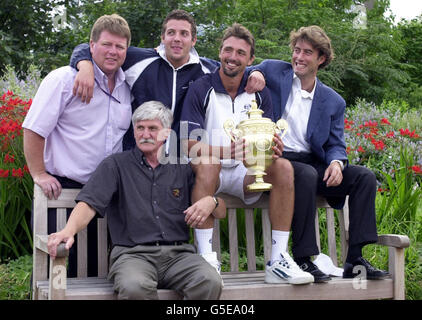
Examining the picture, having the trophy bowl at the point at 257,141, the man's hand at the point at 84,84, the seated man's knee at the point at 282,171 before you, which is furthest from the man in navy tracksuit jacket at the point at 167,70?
the seated man's knee at the point at 282,171

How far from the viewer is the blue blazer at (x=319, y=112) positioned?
165 inches

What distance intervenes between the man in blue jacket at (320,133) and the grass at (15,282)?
216cm

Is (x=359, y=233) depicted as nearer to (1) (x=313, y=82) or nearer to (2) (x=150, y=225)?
(1) (x=313, y=82)

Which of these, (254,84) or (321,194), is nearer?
(254,84)

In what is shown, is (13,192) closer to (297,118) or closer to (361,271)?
(297,118)

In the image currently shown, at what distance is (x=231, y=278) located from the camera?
12.8ft

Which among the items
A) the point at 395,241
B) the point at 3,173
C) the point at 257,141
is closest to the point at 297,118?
the point at 257,141

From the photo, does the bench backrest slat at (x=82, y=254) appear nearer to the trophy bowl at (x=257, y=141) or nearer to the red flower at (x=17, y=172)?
the red flower at (x=17, y=172)

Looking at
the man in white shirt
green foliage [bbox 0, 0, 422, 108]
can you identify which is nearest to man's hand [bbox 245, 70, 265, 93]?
the man in white shirt

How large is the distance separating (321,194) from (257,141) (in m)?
0.93

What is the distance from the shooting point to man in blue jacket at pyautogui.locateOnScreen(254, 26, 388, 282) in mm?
3957

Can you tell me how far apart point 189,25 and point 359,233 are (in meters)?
1.95
